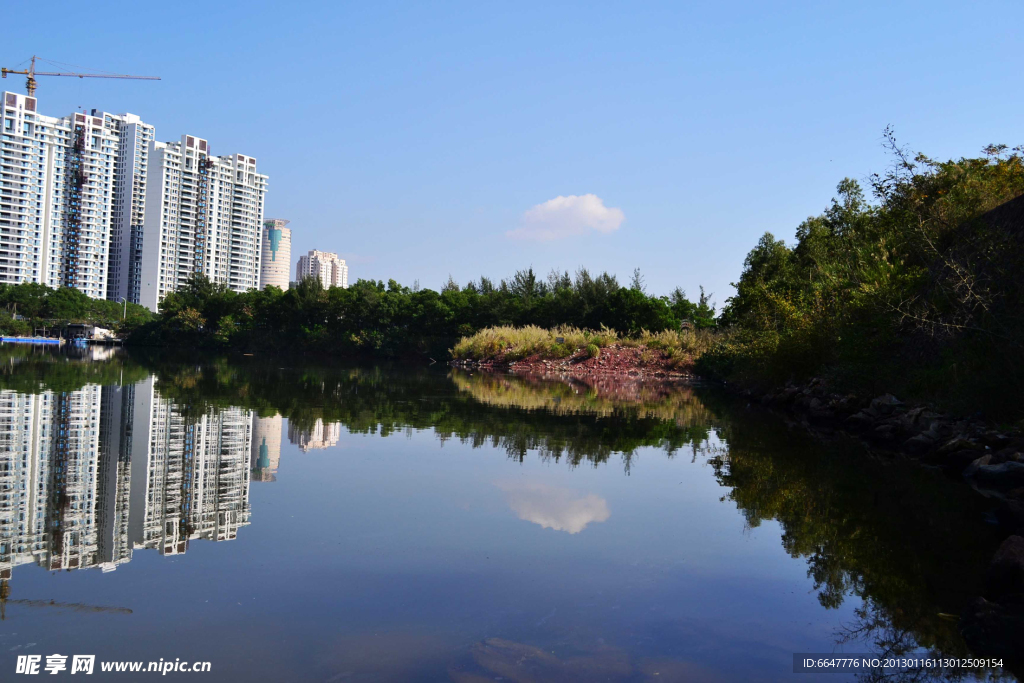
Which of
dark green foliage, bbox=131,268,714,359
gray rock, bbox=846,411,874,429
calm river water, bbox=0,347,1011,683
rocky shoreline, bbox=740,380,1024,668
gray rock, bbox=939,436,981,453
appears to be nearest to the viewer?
calm river water, bbox=0,347,1011,683

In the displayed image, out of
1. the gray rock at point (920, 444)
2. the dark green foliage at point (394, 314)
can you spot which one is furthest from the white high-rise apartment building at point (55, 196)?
the gray rock at point (920, 444)

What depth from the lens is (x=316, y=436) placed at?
9500 millimetres

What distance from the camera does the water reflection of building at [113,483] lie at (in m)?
4.55

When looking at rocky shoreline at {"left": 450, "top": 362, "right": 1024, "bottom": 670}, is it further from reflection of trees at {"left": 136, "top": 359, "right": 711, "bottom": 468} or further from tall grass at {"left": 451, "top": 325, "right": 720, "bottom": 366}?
tall grass at {"left": 451, "top": 325, "right": 720, "bottom": 366}

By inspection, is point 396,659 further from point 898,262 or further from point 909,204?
point 909,204

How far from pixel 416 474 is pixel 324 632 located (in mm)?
3923

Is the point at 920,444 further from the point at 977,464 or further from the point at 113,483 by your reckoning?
the point at 113,483

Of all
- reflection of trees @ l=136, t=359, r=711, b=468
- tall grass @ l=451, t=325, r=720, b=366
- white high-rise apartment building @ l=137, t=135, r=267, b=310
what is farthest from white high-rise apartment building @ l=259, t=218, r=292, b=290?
reflection of trees @ l=136, t=359, r=711, b=468

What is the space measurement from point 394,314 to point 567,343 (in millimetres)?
15226

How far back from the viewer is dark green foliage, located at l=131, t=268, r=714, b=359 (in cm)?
3816

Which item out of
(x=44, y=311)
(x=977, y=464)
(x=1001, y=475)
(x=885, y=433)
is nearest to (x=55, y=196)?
(x=44, y=311)

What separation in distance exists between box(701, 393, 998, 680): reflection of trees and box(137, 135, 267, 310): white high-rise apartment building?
103925 mm

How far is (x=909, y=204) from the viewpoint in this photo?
15.4m

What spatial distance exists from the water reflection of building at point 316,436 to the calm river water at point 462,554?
8cm
